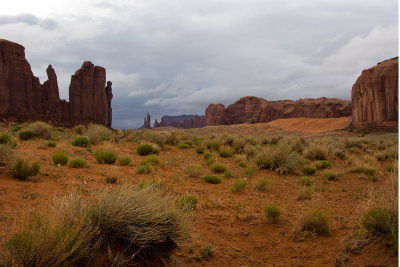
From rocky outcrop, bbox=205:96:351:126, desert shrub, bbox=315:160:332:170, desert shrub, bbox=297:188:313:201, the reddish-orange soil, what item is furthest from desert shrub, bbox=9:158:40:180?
rocky outcrop, bbox=205:96:351:126

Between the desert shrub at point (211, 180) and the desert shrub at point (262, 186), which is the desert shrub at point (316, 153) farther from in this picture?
the desert shrub at point (211, 180)

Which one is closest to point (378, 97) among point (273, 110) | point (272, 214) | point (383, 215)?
point (273, 110)

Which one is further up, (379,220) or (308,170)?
(379,220)

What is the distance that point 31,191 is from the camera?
19.9ft

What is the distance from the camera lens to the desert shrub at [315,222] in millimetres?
5141

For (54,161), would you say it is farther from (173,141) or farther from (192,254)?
(173,141)

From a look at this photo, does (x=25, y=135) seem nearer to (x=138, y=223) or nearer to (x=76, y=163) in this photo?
(x=76, y=163)

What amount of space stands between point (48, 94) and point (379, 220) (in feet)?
198

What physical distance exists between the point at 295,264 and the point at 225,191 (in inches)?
165

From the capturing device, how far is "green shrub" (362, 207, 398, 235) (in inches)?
144

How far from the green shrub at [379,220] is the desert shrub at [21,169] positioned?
24.9 feet

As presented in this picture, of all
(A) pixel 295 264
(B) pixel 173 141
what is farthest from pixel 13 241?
(B) pixel 173 141

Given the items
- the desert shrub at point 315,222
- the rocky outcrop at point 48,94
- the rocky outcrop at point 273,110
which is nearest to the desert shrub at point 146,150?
Answer: the desert shrub at point 315,222

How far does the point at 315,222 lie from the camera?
5176 mm
